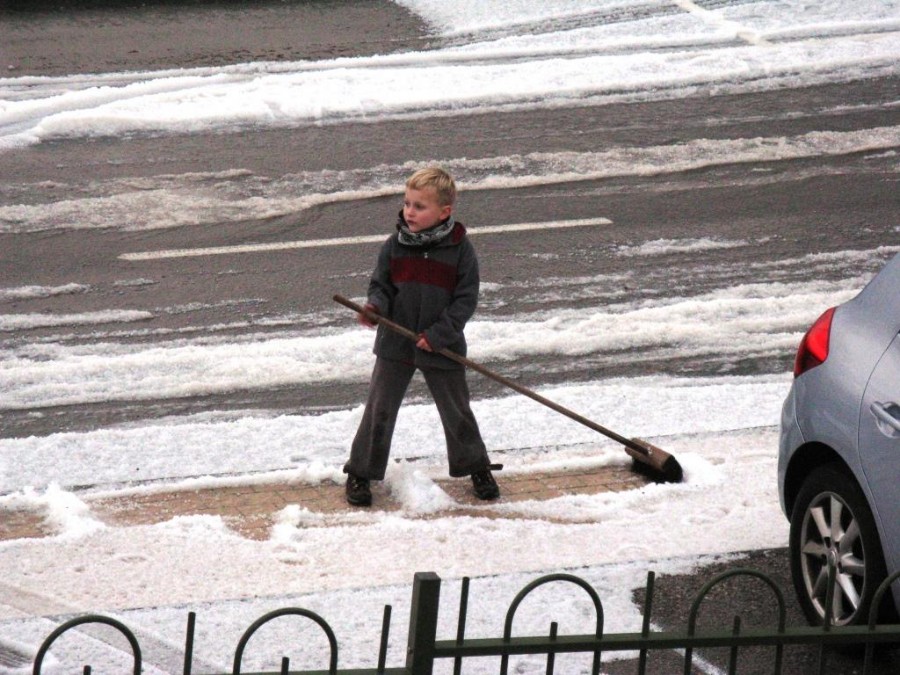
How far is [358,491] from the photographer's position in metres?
6.16

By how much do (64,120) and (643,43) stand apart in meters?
5.61

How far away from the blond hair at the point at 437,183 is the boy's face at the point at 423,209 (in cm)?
1

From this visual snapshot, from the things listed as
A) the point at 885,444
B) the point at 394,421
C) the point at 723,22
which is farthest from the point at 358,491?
the point at 723,22

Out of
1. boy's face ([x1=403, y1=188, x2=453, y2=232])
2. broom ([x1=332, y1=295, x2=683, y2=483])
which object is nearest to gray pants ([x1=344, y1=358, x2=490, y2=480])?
broom ([x1=332, y1=295, x2=683, y2=483])

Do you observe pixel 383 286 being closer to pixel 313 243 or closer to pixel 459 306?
pixel 459 306

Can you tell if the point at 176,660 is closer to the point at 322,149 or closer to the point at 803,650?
the point at 803,650

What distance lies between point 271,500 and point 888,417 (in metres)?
2.64

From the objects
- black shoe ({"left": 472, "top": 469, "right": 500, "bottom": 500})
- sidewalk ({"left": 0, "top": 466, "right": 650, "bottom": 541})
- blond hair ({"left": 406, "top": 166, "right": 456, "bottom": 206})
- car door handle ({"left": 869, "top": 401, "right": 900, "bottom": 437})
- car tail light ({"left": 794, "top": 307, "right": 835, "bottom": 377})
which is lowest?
sidewalk ({"left": 0, "top": 466, "right": 650, "bottom": 541})

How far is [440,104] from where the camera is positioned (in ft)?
40.6

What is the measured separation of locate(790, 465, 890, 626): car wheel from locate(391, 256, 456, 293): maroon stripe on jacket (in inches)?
66.3

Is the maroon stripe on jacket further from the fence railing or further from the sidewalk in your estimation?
the fence railing

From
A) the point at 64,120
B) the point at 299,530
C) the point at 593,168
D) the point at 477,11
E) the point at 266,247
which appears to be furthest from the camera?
the point at 477,11

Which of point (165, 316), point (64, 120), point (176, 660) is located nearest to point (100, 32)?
point (64, 120)

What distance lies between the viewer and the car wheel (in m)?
4.77
